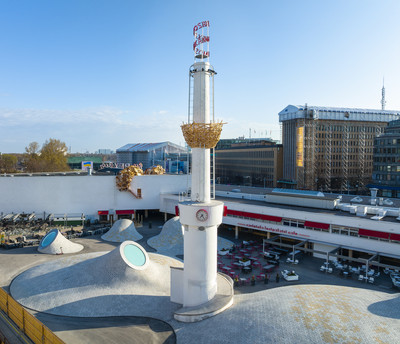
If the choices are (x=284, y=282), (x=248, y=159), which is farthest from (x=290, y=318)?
(x=248, y=159)

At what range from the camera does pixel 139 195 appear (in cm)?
6344

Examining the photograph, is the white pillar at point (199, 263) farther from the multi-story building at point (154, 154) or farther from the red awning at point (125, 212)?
the multi-story building at point (154, 154)

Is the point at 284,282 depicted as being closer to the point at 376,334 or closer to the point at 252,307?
the point at 252,307

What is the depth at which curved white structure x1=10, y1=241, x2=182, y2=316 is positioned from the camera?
934 inches

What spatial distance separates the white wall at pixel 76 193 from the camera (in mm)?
58312

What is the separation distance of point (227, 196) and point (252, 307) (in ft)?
135

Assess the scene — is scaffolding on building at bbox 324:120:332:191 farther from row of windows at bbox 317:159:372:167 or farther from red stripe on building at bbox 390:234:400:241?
red stripe on building at bbox 390:234:400:241

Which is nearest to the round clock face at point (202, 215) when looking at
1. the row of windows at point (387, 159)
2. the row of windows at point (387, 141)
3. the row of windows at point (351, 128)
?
the row of windows at point (387, 159)

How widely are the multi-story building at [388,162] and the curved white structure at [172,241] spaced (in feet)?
188

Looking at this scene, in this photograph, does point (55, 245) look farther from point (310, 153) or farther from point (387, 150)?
point (310, 153)

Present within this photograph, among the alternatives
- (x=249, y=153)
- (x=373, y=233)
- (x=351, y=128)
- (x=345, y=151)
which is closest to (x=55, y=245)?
(x=373, y=233)

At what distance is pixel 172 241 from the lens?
1785 inches

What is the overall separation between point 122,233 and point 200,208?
32.0m

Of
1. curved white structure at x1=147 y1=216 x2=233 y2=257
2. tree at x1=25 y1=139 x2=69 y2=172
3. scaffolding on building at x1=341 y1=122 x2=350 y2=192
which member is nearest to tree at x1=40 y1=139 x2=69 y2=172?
tree at x1=25 y1=139 x2=69 y2=172
